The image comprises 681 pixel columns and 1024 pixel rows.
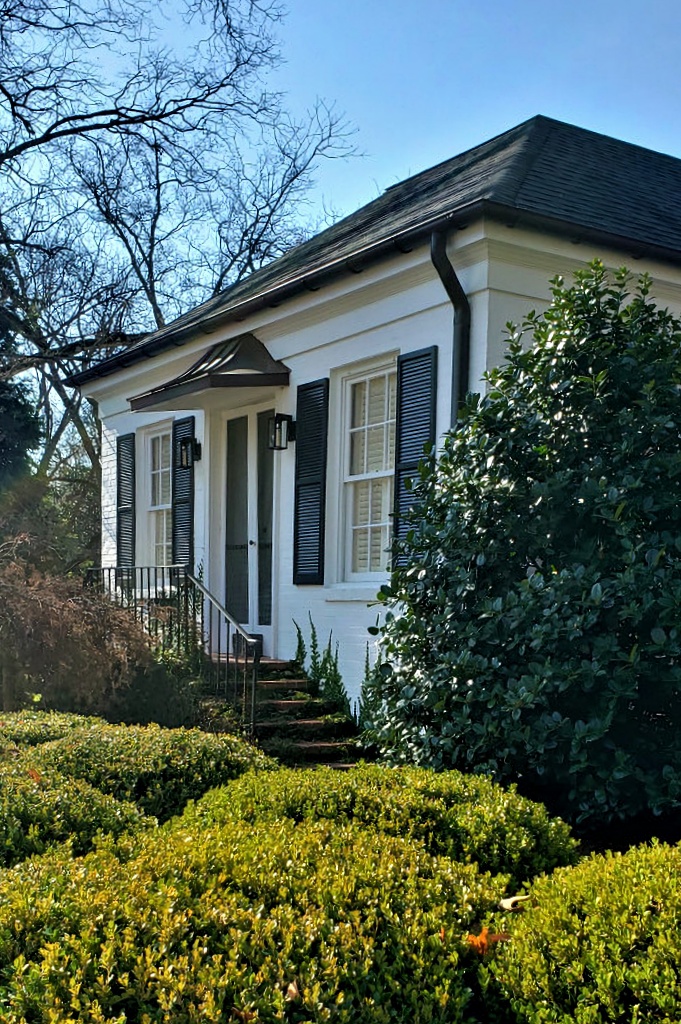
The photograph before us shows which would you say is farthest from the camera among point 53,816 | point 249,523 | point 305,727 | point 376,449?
point 249,523

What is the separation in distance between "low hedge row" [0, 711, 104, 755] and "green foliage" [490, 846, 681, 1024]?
319 centimetres

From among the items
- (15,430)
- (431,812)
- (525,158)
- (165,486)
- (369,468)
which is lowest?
(431,812)

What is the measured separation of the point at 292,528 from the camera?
8.77 metres

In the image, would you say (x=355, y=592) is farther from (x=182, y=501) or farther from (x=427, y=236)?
(x=182, y=501)

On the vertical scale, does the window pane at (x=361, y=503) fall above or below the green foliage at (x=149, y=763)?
above

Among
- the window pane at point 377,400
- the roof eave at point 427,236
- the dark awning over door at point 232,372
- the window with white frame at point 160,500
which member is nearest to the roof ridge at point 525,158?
the roof eave at point 427,236

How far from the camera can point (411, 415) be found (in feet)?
24.0

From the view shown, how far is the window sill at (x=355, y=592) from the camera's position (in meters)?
7.73

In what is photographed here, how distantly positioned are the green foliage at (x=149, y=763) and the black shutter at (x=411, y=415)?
267cm

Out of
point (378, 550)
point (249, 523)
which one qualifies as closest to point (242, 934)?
point (378, 550)

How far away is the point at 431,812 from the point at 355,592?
14.8 ft

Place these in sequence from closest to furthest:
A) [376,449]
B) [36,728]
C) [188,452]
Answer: [36,728] → [376,449] → [188,452]

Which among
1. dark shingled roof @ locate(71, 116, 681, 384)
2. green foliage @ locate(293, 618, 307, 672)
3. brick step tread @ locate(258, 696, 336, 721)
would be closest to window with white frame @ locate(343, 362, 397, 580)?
green foliage @ locate(293, 618, 307, 672)

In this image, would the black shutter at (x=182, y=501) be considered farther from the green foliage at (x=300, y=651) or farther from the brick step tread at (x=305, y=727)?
the brick step tread at (x=305, y=727)
